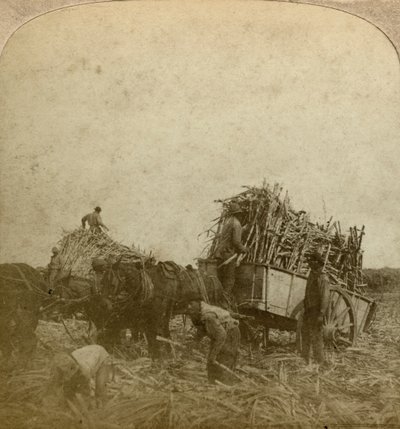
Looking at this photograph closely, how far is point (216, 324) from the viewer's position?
5.78 meters

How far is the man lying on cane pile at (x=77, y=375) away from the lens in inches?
211

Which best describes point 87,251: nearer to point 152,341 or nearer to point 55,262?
point 55,262

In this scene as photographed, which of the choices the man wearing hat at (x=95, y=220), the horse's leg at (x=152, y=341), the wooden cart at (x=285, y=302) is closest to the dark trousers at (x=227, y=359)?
the wooden cart at (x=285, y=302)

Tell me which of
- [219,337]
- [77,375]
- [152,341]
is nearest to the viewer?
[77,375]

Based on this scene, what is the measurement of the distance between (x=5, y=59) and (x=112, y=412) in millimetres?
3749

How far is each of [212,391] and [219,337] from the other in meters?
0.52

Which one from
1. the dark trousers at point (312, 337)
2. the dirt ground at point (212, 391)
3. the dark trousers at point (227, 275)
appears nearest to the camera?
the dirt ground at point (212, 391)

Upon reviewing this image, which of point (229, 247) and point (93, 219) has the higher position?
point (93, 219)

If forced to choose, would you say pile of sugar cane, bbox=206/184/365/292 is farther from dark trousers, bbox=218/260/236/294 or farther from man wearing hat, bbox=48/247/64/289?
man wearing hat, bbox=48/247/64/289

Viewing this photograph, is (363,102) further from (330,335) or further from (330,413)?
(330,413)

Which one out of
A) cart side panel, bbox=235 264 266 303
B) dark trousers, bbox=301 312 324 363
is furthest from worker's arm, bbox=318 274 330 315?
cart side panel, bbox=235 264 266 303

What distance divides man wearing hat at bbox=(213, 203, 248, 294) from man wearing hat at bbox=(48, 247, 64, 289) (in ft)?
5.29

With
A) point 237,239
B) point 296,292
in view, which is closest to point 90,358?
point 237,239

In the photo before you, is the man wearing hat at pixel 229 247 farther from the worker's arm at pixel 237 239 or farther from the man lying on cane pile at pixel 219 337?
the man lying on cane pile at pixel 219 337
